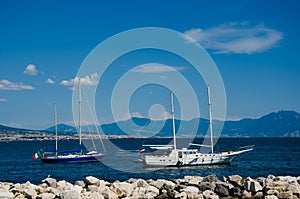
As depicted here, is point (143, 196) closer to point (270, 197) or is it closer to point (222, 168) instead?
point (270, 197)

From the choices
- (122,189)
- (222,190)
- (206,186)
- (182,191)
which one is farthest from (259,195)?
(122,189)

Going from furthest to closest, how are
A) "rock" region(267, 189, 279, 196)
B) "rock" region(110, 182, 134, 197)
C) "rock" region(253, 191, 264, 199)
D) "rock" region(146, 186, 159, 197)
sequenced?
"rock" region(110, 182, 134, 197)
"rock" region(146, 186, 159, 197)
"rock" region(253, 191, 264, 199)
"rock" region(267, 189, 279, 196)

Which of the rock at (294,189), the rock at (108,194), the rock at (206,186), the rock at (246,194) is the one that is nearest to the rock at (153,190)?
the rock at (108,194)

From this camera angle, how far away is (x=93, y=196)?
26.1 metres

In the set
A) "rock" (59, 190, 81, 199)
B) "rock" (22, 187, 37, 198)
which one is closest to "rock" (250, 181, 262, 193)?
"rock" (59, 190, 81, 199)

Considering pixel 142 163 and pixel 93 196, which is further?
pixel 142 163

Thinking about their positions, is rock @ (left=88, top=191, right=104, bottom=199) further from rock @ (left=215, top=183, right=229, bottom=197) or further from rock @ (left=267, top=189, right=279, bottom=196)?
rock @ (left=267, top=189, right=279, bottom=196)

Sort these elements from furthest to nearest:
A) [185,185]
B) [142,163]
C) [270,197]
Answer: [142,163] → [185,185] → [270,197]

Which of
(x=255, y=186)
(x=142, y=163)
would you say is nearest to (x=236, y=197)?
(x=255, y=186)

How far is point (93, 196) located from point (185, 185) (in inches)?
258

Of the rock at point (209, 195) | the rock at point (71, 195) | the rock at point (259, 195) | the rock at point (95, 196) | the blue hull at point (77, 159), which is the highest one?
the blue hull at point (77, 159)

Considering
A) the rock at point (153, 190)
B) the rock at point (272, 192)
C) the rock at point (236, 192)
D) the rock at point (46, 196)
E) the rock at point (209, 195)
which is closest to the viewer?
the rock at point (209, 195)

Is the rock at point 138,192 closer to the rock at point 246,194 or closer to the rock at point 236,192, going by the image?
the rock at point 236,192

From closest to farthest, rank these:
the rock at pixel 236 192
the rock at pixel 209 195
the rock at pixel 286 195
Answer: the rock at pixel 286 195
the rock at pixel 209 195
the rock at pixel 236 192
